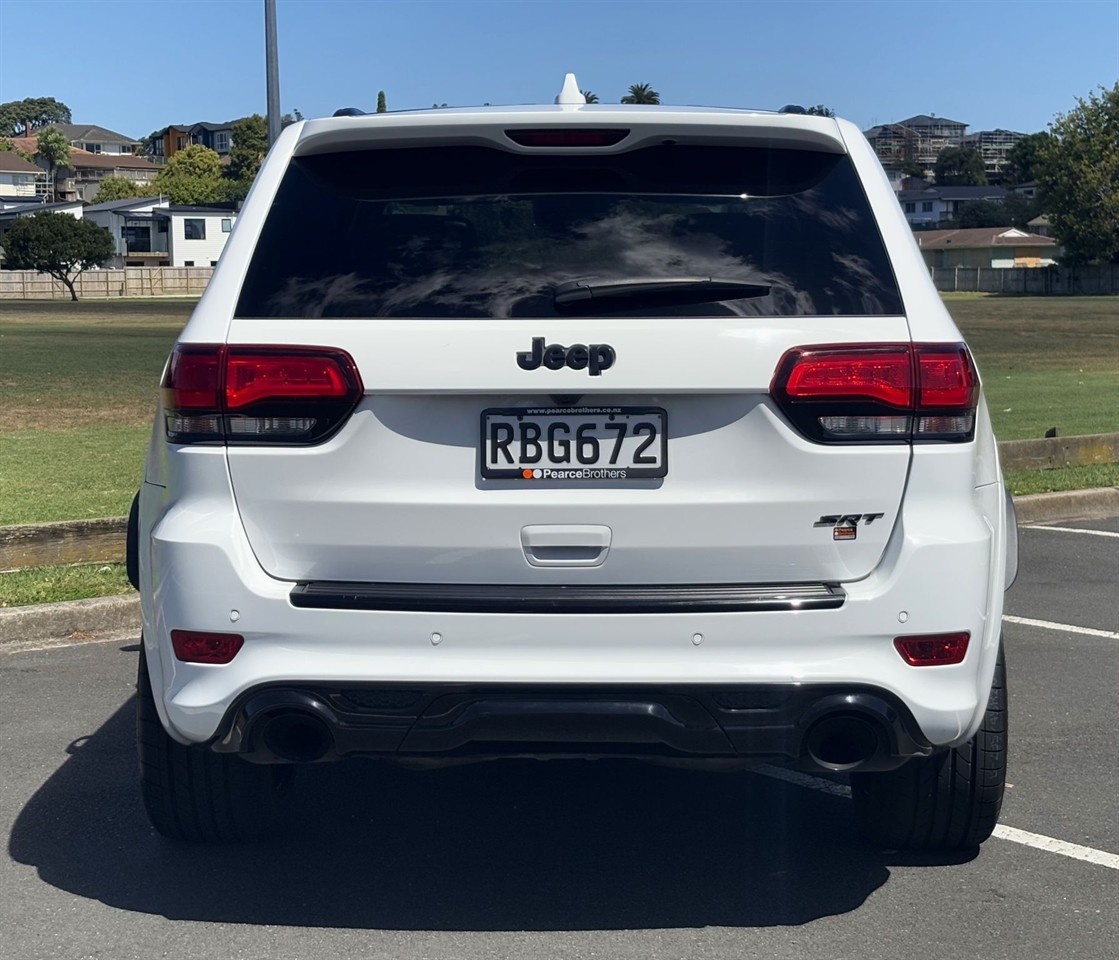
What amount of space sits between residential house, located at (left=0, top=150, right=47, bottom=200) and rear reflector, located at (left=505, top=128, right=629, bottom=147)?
17184 cm

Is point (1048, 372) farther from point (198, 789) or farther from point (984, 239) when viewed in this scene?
point (984, 239)

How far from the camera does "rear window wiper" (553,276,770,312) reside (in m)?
3.48

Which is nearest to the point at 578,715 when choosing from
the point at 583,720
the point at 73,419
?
the point at 583,720

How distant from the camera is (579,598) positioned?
346 cm

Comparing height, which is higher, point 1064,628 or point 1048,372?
point 1064,628

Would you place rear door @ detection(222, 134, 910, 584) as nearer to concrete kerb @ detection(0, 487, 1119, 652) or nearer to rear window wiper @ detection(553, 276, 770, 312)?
rear window wiper @ detection(553, 276, 770, 312)

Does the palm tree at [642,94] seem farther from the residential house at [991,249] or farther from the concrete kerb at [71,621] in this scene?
the concrete kerb at [71,621]

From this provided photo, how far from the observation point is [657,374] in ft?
11.3

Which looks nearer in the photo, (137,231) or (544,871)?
(544,871)

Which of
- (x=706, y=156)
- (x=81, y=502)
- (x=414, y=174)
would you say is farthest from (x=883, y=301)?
(x=81, y=502)

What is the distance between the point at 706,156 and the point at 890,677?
1286mm

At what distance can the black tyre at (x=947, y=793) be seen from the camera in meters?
3.99

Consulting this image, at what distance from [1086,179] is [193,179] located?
83.0 metres

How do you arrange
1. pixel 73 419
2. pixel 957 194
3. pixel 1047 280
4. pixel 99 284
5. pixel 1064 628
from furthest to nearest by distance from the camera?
1. pixel 957 194
2. pixel 1047 280
3. pixel 99 284
4. pixel 73 419
5. pixel 1064 628
